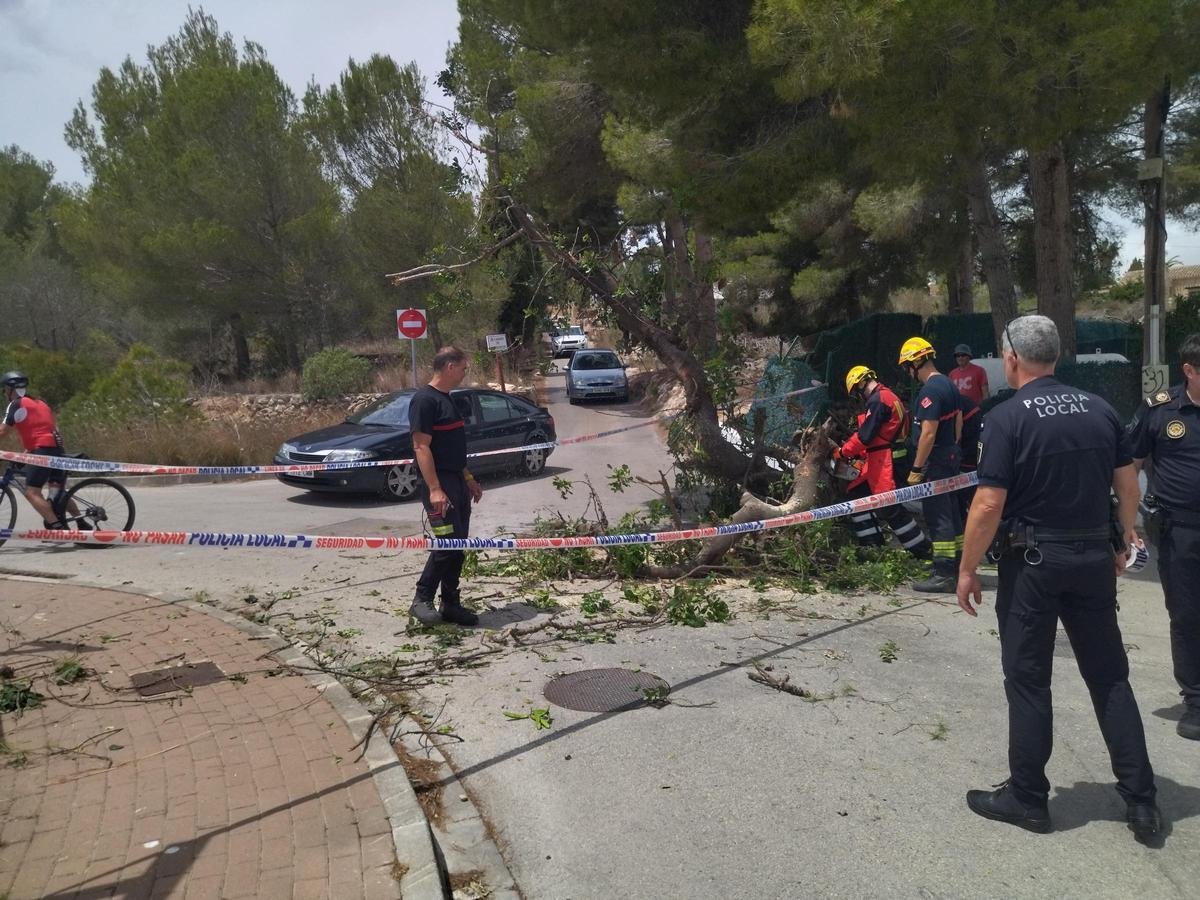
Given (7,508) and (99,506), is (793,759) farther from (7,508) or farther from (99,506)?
(7,508)

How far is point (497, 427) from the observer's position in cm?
1405

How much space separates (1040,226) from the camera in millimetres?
12703

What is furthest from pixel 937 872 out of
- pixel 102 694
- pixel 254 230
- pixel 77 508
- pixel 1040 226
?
pixel 254 230

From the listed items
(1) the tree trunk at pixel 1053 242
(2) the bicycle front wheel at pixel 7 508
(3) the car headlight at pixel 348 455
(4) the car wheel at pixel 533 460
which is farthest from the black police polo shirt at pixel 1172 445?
(4) the car wheel at pixel 533 460

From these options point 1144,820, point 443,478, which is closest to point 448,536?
point 443,478

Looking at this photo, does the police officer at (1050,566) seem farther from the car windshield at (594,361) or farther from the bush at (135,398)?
the car windshield at (594,361)

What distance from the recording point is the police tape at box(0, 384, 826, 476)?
7.91 metres

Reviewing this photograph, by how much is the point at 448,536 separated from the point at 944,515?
382 centimetres

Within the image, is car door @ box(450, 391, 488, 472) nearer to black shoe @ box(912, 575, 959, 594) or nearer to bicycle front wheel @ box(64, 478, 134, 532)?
bicycle front wheel @ box(64, 478, 134, 532)

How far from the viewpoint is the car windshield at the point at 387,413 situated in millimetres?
13016

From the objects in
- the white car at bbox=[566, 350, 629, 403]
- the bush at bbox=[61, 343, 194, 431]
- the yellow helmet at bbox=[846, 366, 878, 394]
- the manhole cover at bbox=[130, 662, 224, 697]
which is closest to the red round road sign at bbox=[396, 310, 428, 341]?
the bush at bbox=[61, 343, 194, 431]

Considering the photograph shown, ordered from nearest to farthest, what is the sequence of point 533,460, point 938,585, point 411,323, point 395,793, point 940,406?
1. point 395,793
2. point 938,585
3. point 940,406
4. point 533,460
5. point 411,323

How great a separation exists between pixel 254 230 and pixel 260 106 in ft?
11.4

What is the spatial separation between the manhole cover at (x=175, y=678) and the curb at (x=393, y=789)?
16.3 inches
